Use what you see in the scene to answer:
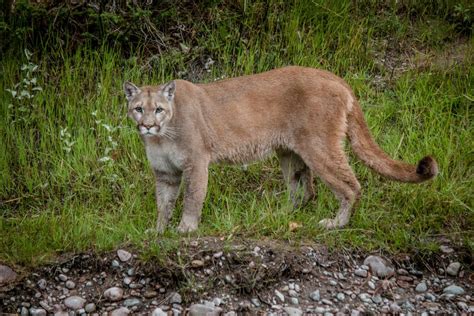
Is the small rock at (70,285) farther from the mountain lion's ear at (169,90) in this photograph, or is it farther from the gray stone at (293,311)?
the mountain lion's ear at (169,90)

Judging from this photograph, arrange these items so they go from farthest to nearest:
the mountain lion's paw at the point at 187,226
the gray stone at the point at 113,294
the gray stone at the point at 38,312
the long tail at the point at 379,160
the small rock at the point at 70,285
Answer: the mountain lion's paw at the point at 187,226 → the long tail at the point at 379,160 → the small rock at the point at 70,285 → the gray stone at the point at 113,294 → the gray stone at the point at 38,312

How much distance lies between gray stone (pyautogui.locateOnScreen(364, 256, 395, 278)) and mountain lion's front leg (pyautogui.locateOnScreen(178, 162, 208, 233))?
143 cm

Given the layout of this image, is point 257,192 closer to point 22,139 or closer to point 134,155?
point 134,155

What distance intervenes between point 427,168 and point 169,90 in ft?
7.09

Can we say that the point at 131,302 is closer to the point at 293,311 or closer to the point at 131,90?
the point at 293,311

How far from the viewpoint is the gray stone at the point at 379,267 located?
5.54 metres

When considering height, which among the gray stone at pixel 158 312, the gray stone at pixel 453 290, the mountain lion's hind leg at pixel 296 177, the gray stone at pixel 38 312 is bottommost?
the gray stone at pixel 38 312

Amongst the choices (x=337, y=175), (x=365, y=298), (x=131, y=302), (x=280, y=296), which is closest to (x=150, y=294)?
(x=131, y=302)

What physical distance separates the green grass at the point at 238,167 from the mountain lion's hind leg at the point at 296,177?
135mm

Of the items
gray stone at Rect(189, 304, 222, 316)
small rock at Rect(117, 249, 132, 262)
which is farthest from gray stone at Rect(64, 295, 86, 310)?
gray stone at Rect(189, 304, 222, 316)

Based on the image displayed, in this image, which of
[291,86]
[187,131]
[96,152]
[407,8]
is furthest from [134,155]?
[407,8]

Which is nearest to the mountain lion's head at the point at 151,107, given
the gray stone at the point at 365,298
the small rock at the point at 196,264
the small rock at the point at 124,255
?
the small rock at the point at 124,255

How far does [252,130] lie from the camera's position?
625cm

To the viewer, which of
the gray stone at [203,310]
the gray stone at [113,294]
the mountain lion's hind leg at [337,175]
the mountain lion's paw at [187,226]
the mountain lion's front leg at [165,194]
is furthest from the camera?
the mountain lion's front leg at [165,194]
